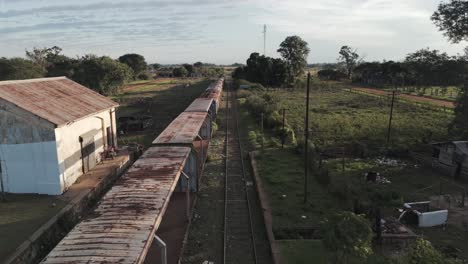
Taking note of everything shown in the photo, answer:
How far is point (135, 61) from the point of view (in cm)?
12194

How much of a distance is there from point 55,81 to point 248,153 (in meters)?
13.4

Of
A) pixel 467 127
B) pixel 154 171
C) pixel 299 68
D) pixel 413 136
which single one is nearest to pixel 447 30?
pixel 413 136

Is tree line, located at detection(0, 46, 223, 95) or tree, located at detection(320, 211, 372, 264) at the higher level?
tree line, located at detection(0, 46, 223, 95)

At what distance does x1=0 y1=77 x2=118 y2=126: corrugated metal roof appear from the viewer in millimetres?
16656

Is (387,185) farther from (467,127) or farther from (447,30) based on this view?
(447,30)

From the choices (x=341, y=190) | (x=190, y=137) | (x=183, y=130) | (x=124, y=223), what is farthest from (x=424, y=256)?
(x=183, y=130)

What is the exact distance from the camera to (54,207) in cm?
1510

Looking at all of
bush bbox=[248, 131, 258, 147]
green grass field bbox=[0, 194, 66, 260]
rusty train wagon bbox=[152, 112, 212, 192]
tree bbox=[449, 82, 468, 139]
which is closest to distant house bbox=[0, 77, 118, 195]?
green grass field bbox=[0, 194, 66, 260]

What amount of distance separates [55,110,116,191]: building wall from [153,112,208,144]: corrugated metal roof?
4179mm

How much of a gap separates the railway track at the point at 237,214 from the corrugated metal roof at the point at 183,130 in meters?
3.08

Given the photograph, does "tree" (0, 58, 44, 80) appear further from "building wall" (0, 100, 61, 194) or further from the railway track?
the railway track

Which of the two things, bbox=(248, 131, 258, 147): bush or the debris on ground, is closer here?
the debris on ground

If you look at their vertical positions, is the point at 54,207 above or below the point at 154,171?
below

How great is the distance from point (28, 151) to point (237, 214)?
9927 mm
